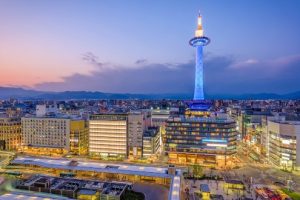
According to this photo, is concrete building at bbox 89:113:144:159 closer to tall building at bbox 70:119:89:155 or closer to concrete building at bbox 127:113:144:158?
concrete building at bbox 127:113:144:158

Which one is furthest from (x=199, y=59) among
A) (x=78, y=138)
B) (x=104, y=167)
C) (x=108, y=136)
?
(x=104, y=167)

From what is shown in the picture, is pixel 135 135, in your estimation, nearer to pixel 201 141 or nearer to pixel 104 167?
pixel 201 141

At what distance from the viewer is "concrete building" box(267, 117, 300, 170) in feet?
197

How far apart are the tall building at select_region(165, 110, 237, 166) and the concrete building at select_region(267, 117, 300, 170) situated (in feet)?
34.5

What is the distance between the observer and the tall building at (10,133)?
255 feet

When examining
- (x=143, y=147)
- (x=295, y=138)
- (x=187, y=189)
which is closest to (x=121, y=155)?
Answer: (x=143, y=147)

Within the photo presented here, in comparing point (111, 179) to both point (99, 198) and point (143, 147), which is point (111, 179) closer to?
point (99, 198)

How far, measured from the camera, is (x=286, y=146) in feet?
202

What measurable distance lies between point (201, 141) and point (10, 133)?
2346 inches

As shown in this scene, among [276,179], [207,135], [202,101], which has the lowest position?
[276,179]

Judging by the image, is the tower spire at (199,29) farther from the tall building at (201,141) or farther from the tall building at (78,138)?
the tall building at (78,138)

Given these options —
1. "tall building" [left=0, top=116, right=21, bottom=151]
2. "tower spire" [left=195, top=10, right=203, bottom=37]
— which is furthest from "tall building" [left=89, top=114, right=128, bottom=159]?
"tower spire" [left=195, top=10, right=203, bottom=37]

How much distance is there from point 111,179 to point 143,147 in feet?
67.5

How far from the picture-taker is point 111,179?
5025 cm
